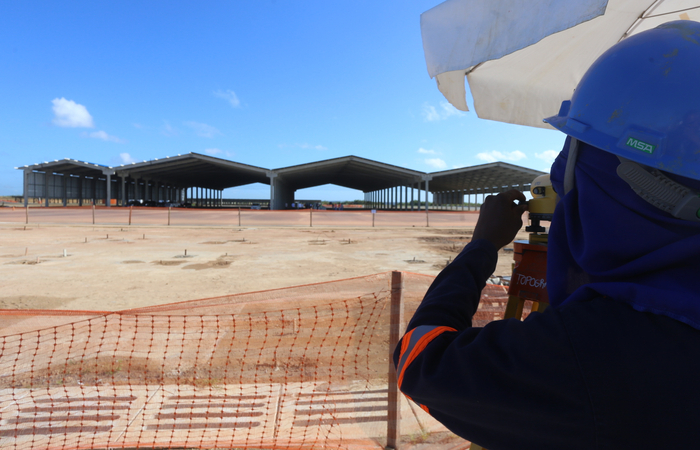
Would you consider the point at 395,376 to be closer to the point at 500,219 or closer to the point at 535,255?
the point at 535,255

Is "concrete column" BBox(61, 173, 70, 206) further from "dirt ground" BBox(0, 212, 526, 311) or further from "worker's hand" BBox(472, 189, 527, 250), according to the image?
"worker's hand" BBox(472, 189, 527, 250)

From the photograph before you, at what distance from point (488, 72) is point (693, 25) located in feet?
6.35

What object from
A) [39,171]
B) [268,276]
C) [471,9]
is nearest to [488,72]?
[471,9]

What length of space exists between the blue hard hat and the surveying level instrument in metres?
0.42

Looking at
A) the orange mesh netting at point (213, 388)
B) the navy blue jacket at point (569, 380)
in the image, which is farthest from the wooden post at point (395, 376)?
the navy blue jacket at point (569, 380)

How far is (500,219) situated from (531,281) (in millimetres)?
497

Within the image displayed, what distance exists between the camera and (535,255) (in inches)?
60.0

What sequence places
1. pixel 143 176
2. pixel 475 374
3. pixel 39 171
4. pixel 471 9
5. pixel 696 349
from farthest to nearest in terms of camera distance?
pixel 143 176, pixel 39 171, pixel 471 9, pixel 475 374, pixel 696 349

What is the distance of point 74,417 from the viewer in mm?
2934

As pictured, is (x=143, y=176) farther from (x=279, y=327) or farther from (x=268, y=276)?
(x=279, y=327)

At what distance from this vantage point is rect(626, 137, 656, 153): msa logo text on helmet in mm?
804

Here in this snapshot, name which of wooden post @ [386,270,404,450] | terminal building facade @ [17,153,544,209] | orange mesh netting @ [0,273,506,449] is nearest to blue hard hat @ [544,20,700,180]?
wooden post @ [386,270,404,450]

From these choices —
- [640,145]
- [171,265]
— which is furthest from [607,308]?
[171,265]

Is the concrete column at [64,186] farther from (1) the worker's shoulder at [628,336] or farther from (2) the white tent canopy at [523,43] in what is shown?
(1) the worker's shoulder at [628,336]
